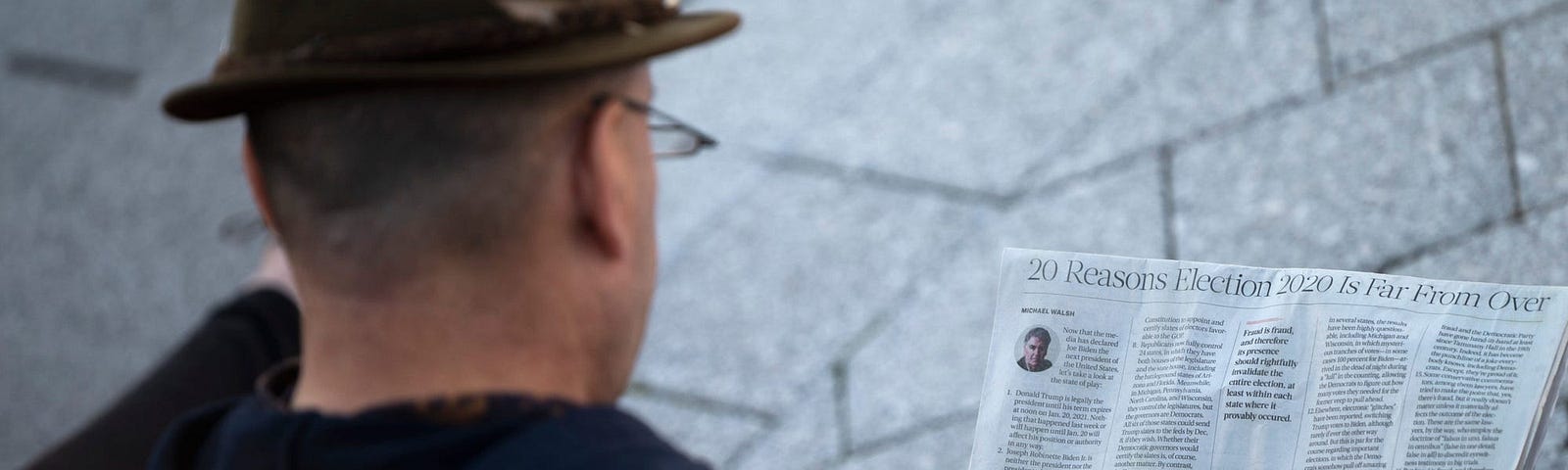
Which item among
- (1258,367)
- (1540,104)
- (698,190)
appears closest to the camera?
(1258,367)

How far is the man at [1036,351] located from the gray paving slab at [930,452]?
1.11 m

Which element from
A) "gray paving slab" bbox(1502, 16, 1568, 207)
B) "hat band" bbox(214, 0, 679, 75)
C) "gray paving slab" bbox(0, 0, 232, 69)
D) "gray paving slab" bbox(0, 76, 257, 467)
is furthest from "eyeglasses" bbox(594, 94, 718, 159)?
"gray paving slab" bbox(0, 0, 232, 69)

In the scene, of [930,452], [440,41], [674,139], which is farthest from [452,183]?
[930,452]

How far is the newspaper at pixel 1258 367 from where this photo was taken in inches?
50.1

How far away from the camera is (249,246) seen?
354 cm

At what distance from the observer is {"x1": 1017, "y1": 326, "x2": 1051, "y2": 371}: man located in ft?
4.35

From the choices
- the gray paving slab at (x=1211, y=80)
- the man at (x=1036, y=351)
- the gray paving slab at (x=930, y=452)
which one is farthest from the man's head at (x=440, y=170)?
the gray paving slab at (x=1211, y=80)

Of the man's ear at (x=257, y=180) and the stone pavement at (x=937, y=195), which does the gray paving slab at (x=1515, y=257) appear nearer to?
the stone pavement at (x=937, y=195)

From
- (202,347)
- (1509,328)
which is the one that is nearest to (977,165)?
(202,347)

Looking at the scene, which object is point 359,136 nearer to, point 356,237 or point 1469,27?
point 356,237

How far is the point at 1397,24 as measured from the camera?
2639 mm

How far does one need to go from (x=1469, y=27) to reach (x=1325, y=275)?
59.4 inches

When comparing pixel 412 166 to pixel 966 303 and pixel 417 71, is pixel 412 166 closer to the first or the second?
pixel 417 71

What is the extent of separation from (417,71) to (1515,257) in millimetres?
1737
